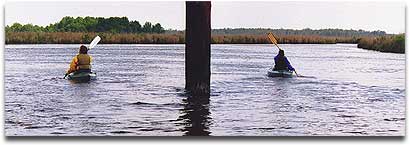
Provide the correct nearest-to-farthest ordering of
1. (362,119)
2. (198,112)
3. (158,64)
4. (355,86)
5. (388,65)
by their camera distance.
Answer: (362,119) < (198,112) < (388,65) < (355,86) < (158,64)

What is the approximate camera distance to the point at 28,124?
702cm

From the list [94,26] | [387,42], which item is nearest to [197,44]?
[94,26]

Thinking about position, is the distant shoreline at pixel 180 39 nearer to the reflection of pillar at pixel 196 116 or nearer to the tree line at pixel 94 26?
the tree line at pixel 94 26

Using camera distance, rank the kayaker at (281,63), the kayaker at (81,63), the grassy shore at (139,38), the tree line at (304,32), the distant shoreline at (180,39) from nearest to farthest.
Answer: the distant shoreline at (180,39) → the tree line at (304,32) → the grassy shore at (139,38) → the kayaker at (81,63) → the kayaker at (281,63)

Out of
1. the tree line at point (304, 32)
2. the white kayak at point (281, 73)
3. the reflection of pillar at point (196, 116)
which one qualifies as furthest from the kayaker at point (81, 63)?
the tree line at point (304, 32)

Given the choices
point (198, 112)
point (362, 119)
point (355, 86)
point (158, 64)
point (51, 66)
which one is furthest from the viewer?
point (158, 64)

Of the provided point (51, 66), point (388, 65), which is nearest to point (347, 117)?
point (388, 65)

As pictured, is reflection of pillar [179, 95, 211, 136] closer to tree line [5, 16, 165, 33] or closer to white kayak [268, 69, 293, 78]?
tree line [5, 16, 165, 33]

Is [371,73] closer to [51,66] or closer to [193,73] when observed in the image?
[193,73]

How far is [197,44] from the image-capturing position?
7.70 m

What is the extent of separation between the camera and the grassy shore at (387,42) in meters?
6.89

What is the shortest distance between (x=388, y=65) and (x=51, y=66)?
6.12m

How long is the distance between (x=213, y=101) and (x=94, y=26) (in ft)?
6.34

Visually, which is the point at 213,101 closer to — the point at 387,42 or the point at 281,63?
the point at 387,42
